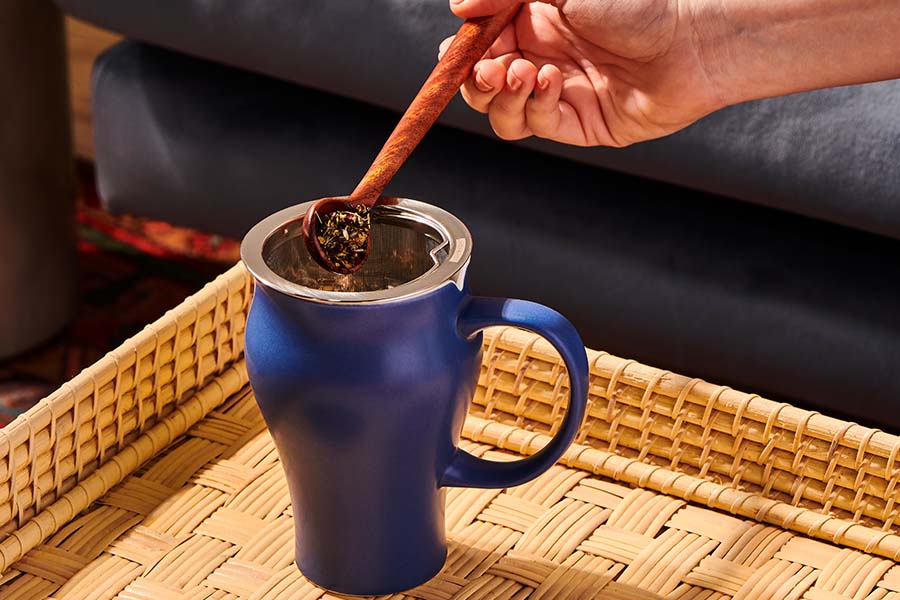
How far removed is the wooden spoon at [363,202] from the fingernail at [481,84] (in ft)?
0.60

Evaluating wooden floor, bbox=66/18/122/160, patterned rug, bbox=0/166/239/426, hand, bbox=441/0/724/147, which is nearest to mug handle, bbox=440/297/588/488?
hand, bbox=441/0/724/147

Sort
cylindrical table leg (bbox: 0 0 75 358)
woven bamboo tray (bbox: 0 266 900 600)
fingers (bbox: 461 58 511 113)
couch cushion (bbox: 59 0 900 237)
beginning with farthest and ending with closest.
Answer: cylindrical table leg (bbox: 0 0 75 358) → couch cushion (bbox: 59 0 900 237) → fingers (bbox: 461 58 511 113) → woven bamboo tray (bbox: 0 266 900 600)

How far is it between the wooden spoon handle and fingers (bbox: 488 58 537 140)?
15 cm

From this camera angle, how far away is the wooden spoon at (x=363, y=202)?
0.55 m

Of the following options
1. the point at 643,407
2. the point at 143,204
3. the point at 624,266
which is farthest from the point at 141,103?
the point at 643,407

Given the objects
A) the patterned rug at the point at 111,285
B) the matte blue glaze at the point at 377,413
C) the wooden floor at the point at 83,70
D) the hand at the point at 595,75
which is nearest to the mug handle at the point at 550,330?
the matte blue glaze at the point at 377,413

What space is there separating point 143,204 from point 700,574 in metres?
0.91

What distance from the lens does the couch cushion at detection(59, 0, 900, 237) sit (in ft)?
3.28

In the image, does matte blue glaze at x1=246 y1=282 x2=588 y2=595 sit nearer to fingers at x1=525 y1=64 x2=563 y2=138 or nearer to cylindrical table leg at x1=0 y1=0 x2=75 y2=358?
fingers at x1=525 y1=64 x2=563 y2=138

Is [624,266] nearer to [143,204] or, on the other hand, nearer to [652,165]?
[652,165]

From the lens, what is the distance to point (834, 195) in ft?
3.32

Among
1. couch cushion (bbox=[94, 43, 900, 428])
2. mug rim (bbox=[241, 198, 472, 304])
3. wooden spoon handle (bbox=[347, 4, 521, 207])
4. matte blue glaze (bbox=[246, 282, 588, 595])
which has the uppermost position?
wooden spoon handle (bbox=[347, 4, 521, 207])

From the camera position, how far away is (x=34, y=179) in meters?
1.35

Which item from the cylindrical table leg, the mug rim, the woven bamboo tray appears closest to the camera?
the mug rim
